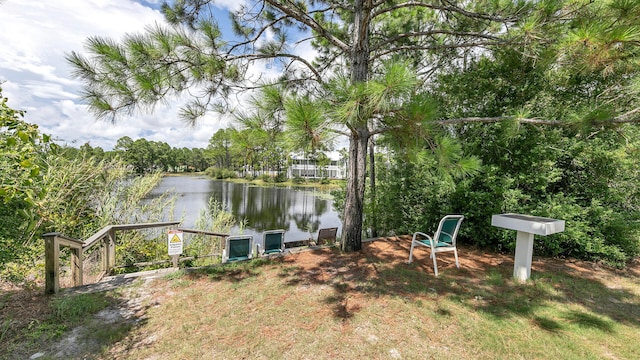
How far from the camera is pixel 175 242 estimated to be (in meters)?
3.09

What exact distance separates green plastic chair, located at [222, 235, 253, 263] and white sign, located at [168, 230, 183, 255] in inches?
21.7

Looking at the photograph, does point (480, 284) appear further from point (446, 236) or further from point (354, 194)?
point (354, 194)

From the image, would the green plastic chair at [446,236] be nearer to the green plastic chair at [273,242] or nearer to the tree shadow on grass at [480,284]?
the tree shadow on grass at [480,284]

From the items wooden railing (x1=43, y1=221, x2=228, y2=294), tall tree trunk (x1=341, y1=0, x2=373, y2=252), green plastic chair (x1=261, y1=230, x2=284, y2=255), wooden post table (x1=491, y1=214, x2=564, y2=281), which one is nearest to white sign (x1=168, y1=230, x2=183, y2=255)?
wooden railing (x1=43, y1=221, x2=228, y2=294)

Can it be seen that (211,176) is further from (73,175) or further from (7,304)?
(7,304)

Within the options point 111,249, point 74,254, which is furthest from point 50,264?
point 111,249

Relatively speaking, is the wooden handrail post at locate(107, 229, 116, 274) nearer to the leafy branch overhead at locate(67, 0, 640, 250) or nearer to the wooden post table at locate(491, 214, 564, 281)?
the leafy branch overhead at locate(67, 0, 640, 250)

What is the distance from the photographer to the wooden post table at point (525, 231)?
262cm

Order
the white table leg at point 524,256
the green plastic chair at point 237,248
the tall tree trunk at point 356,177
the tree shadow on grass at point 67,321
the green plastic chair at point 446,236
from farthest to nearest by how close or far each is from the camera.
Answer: the tall tree trunk at point 356,177 < the green plastic chair at point 237,248 < the green plastic chair at point 446,236 < the white table leg at point 524,256 < the tree shadow on grass at point 67,321

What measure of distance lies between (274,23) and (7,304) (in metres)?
4.21

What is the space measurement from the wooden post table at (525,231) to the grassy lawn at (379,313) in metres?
0.15

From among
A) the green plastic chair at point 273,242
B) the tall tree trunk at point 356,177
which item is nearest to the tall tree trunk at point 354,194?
the tall tree trunk at point 356,177

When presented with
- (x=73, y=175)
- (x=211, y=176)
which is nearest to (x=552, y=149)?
(x=73, y=175)

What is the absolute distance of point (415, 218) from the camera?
15.3 feet
